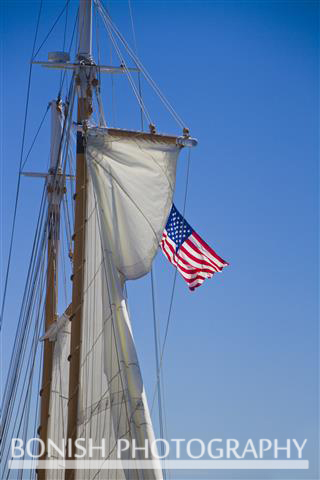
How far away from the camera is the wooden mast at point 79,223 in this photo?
29500 millimetres

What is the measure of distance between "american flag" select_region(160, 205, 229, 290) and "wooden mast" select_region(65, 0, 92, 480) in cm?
362

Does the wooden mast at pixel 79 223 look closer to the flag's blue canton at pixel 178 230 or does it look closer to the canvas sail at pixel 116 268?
the canvas sail at pixel 116 268

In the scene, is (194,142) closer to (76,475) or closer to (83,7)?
(83,7)

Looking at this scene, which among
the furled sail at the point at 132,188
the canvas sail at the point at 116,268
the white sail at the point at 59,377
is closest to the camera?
the canvas sail at the point at 116,268

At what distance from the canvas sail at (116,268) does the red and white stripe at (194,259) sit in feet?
7.80

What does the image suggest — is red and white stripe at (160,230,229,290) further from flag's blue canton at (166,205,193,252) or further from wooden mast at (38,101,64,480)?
wooden mast at (38,101,64,480)

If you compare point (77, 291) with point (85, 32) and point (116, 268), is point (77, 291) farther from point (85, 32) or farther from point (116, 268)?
point (85, 32)

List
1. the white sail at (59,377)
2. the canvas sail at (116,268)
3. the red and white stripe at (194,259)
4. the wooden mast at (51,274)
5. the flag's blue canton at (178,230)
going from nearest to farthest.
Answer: the canvas sail at (116,268)
the red and white stripe at (194,259)
the flag's blue canton at (178,230)
the white sail at (59,377)
the wooden mast at (51,274)

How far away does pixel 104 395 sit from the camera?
29453mm

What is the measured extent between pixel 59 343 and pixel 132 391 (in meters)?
11.7

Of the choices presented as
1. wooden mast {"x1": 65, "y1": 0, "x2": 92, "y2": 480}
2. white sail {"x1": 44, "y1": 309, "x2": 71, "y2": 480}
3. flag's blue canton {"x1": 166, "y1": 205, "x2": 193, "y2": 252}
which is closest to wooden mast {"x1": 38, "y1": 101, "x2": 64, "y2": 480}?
white sail {"x1": 44, "y1": 309, "x2": 71, "y2": 480}

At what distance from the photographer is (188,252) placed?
1331 inches

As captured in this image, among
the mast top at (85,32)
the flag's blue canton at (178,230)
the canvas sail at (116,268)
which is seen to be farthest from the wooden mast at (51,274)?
the canvas sail at (116,268)

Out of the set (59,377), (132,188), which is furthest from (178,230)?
(59,377)
